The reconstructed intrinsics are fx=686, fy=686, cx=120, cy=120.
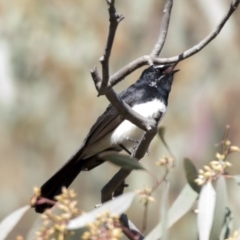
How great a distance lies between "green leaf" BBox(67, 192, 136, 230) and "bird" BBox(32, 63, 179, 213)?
119 centimetres

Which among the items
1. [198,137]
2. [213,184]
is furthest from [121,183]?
[198,137]

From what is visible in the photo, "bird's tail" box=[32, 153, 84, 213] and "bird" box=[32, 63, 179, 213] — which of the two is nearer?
"bird's tail" box=[32, 153, 84, 213]

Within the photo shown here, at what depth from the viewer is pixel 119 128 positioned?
10.0 feet

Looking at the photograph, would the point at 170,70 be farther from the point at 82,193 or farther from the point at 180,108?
the point at 82,193

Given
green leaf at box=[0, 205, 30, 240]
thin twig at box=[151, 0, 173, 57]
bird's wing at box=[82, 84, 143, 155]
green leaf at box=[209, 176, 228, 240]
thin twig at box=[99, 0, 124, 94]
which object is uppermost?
bird's wing at box=[82, 84, 143, 155]

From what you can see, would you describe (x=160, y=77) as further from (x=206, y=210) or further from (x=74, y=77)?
(x=206, y=210)

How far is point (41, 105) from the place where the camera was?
4.02m

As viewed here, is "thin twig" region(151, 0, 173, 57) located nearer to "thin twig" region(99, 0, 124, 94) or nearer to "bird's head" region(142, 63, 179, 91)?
"thin twig" region(99, 0, 124, 94)

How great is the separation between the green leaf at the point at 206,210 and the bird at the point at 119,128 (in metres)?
1.15

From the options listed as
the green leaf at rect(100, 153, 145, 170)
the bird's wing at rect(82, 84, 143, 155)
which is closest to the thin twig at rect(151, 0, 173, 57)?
the green leaf at rect(100, 153, 145, 170)

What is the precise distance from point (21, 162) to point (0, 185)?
7.7 inches

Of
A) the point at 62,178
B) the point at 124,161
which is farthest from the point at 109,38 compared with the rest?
the point at 62,178

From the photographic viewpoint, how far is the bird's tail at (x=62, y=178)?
2762mm

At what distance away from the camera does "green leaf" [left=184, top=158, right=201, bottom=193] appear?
68.1 inches
